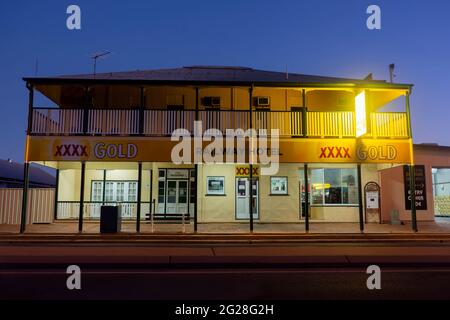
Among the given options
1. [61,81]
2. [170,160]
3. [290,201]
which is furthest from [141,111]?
[290,201]

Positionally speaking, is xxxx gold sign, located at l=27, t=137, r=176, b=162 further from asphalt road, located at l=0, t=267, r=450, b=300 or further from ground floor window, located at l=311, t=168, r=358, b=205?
ground floor window, located at l=311, t=168, r=358, b=205

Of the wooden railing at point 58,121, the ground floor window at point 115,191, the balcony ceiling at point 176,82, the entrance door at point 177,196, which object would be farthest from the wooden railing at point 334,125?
the wooden railing at point 58,121

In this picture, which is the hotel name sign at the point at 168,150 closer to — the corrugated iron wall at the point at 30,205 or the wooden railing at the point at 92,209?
the corrugated iron wall at the point at 30,205

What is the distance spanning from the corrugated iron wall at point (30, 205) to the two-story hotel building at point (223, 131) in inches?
50.4

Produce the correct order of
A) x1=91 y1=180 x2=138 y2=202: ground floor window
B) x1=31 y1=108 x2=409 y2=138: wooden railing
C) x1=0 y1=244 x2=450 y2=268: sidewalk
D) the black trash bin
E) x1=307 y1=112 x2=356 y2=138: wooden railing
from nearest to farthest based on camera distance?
x1=0 y1=244 x2=450 y2=268: sidewalk < the black trash bin < x1=31 y1=108 x2=409 y2=138: wooden railing < x1=307 y1=112 x2=356 y2=138: wooden railing < x1=91 y1=180 x2=138 y2=202: ground floor window

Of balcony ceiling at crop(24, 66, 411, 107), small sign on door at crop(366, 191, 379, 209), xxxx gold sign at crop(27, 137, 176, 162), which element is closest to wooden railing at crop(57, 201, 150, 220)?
xxxx gold sign at crop(27, 137, 176, 162)

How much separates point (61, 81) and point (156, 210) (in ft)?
24.6

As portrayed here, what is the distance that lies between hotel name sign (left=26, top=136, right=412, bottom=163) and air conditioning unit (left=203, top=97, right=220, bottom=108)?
4.52 metres

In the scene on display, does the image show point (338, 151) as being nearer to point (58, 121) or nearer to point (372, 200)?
point (372, 200)

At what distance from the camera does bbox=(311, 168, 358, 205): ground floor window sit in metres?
18.5

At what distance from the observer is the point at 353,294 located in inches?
262

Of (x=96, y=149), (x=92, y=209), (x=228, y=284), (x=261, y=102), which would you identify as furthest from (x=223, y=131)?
(x=228, y=284)

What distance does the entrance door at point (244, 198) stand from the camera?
59.8 ft
